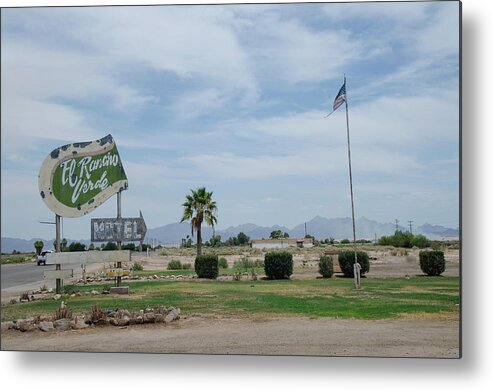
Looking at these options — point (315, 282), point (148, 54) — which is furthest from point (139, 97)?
point (315, 282)

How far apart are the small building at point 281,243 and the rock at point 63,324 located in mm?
2956

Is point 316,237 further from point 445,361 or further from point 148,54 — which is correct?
point 148,54

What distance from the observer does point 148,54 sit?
10336 mm

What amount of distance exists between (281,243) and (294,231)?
0.26 metres

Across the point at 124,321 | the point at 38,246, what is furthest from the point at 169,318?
the point at 38,246

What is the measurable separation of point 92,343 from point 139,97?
144 inches

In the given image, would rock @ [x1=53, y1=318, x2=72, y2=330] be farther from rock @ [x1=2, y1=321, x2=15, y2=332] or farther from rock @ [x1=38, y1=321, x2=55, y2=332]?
rock @ [x1=2, y1=321, x2=15, y2=332]

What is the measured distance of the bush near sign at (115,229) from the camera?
1095cm

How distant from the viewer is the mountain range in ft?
33.2

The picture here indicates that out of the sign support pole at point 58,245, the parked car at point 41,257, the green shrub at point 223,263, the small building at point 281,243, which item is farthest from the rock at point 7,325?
the small building at point 281,243

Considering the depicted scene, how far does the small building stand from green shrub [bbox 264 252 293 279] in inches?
6.5

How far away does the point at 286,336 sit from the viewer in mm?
9906

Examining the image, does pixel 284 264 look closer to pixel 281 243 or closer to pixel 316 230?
pixel 281 243

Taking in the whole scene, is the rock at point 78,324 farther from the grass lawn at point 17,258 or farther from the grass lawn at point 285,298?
the grass lawn at point 17,258
